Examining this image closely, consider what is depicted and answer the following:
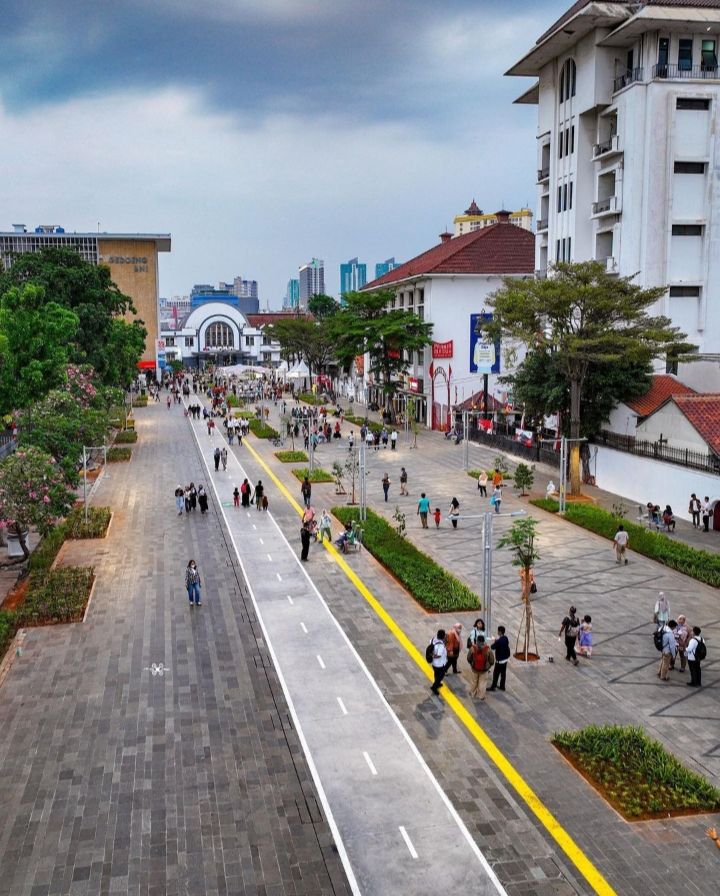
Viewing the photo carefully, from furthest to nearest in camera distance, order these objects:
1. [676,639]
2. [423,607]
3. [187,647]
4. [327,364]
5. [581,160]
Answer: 1. [327,364]
2. [581,160]
3. [423,607]
4. [187,647]
5. [676,639]

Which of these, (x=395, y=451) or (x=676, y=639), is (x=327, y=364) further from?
(x=676, y=639)

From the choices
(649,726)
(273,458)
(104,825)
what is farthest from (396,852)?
(273,458)

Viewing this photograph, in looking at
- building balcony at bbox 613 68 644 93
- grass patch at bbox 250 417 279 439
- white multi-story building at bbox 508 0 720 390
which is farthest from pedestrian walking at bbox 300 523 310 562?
building balcony at bbox 613 68 644 93

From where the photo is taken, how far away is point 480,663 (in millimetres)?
14477

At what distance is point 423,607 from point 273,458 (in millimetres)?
26071

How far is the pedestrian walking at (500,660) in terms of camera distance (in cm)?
1476

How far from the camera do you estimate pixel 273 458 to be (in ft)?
147

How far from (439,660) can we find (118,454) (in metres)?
33.0

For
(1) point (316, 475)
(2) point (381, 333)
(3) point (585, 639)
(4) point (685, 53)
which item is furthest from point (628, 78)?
(3) point (585, 639)

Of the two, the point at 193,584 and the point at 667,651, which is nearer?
the point at 667,651

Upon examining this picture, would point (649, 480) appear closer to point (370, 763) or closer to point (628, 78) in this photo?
point (628, 78)

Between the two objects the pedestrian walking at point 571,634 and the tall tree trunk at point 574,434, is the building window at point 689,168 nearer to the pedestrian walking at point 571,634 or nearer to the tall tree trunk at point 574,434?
the tall tree trunk at point 574,434

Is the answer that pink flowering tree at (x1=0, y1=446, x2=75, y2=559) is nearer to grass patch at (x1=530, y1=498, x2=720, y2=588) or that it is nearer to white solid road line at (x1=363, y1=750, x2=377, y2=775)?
white solid road line at (x1=363, y1=750, x2=377, y2=775)

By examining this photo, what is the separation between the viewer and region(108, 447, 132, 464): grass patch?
142 feet
